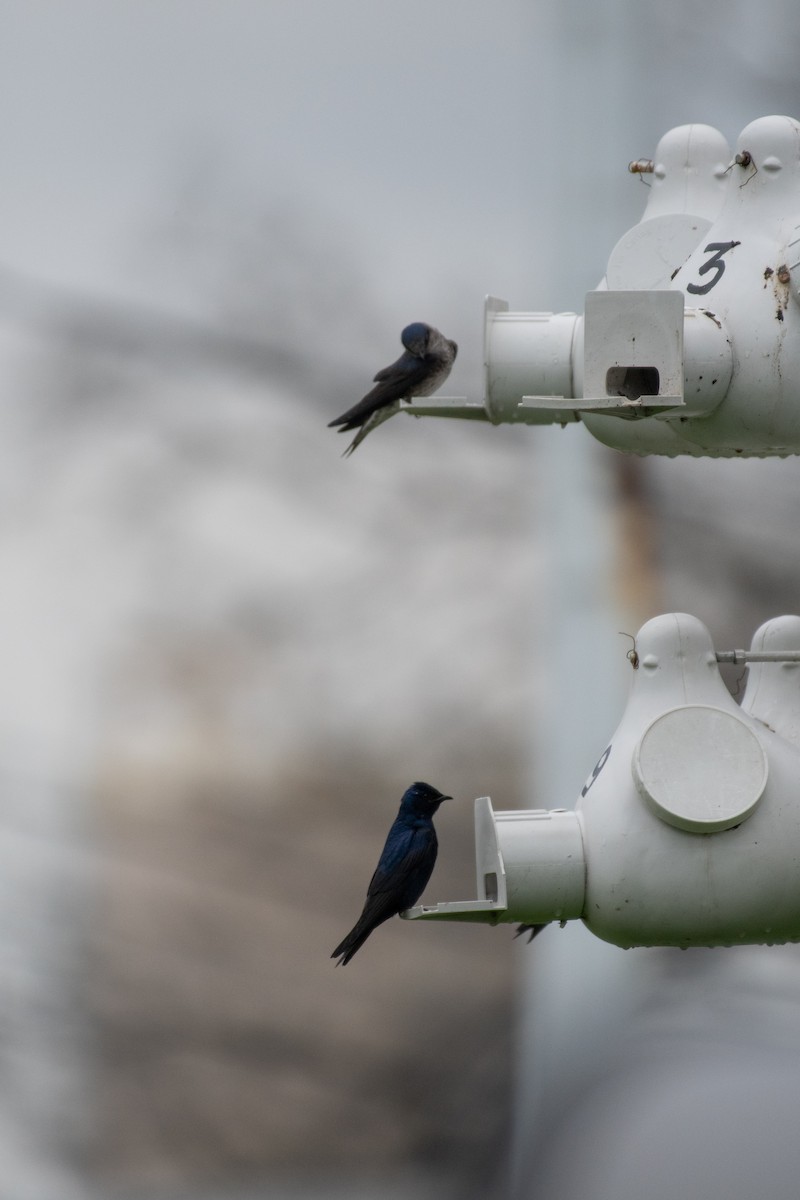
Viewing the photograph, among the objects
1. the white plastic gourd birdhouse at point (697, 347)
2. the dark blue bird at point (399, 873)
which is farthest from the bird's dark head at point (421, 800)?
the white plastic gourd birdhouse at point (697, 347)

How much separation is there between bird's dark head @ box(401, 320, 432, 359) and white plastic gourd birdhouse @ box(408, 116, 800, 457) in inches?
5.2

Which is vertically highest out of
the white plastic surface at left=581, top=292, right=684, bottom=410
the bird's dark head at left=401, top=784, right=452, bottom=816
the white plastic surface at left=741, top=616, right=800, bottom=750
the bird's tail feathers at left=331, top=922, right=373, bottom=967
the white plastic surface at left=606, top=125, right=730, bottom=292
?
the white plastic surface at left=606, top=125, right=730, bottom=292

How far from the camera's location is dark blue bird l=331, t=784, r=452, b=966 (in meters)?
3.79

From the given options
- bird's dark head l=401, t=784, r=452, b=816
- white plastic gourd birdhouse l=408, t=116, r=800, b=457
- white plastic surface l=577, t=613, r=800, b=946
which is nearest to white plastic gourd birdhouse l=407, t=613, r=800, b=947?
white plastic surface l=577, t=613, r=800, b=946

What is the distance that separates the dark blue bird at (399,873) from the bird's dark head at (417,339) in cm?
78

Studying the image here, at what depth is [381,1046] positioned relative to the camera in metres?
6.41

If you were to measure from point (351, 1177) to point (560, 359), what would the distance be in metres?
3.39

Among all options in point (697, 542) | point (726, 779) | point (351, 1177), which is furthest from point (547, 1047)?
point (726, 779)

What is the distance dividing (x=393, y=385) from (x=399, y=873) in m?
0.81

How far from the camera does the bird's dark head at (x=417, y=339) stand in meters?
3.66

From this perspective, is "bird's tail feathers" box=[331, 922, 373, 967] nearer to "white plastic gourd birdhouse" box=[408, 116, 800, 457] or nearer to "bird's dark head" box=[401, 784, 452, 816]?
"bird's dark head" box=[401, 784, 452, 816]

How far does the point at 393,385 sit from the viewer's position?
3660 millimetres

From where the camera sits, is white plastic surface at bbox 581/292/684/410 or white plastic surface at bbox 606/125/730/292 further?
white plastic surface at bbox 606/125/730/292

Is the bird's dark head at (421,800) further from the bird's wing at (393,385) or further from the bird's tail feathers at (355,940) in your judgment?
the bird's wing at (393,385)
